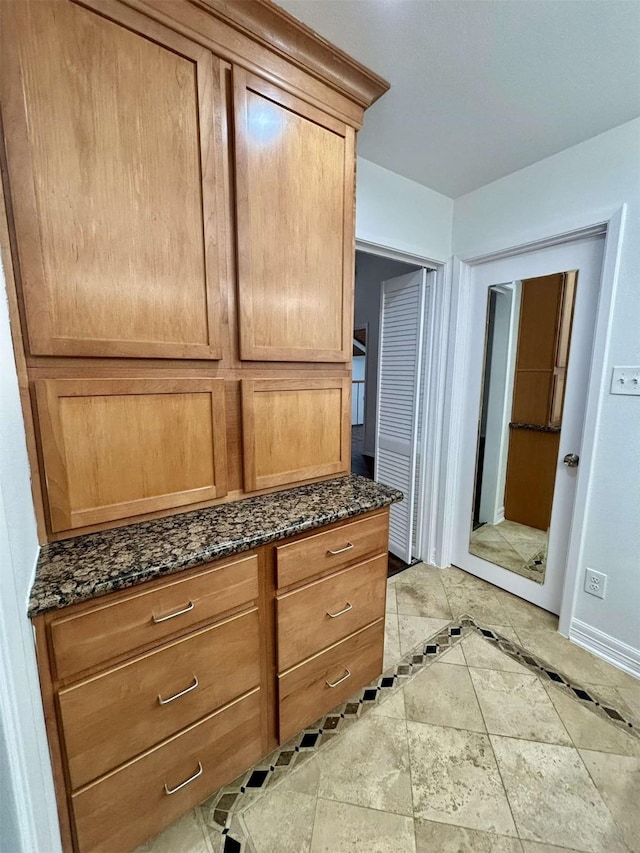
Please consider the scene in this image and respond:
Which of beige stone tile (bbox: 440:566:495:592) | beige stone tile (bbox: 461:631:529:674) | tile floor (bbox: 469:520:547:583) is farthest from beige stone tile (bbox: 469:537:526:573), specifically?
beige stone tile (bbox: 461:631:529:674)

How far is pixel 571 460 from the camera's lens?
1.82 m

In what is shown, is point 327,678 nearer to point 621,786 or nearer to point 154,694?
point 154,694

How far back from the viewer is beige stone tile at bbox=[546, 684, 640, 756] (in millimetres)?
1267

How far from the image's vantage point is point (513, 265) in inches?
78.8

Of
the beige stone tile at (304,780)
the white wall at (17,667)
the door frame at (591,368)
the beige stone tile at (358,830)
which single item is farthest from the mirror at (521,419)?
the white wall at (17,667)

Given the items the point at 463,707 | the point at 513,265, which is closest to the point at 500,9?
the point at 513,265

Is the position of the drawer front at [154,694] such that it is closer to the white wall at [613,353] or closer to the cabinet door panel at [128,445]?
the cabinet door panel at [128,445]

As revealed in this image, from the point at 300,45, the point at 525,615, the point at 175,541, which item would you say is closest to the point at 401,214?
the point at 300,45

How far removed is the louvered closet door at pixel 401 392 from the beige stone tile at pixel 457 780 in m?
1.28

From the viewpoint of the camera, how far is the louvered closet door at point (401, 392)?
234cm

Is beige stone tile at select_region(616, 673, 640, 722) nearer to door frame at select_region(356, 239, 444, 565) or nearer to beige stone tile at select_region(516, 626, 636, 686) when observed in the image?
beige stone tile at select_region(516, 626, 636, 686)

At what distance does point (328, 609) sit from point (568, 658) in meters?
1.35

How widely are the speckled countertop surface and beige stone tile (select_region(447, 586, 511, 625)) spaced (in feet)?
3.82

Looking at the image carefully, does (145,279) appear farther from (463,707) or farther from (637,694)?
(637,694)
